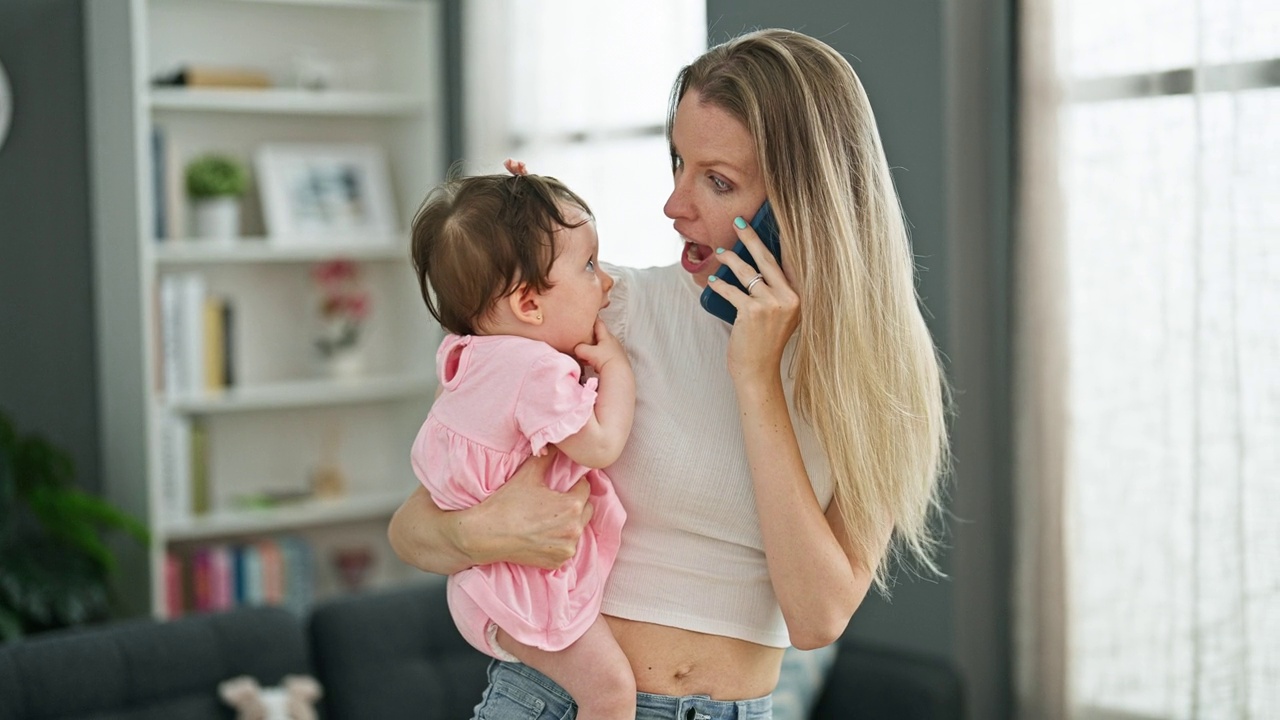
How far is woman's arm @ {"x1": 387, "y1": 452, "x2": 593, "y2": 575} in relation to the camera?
1.40 meters

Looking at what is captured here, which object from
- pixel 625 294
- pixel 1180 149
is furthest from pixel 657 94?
pixel 625 294

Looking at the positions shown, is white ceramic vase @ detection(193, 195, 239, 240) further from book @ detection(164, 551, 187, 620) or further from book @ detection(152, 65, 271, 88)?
book @ detection(164, 551, 187, 620)

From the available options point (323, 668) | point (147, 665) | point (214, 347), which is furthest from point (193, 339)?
point (147, 665)

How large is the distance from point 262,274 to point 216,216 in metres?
0.37

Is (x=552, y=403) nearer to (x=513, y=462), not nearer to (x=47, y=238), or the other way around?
(x=513, y=462)

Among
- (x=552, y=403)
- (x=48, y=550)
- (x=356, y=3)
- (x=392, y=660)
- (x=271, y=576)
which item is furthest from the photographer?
(x=356, y=3)

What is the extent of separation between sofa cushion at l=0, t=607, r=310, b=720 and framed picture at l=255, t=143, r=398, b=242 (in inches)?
66.6

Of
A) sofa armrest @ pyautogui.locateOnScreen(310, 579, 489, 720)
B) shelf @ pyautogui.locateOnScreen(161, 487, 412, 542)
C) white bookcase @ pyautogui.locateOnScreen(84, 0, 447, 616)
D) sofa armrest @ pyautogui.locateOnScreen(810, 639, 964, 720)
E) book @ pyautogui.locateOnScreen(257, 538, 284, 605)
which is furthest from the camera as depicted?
book @ pyautogui.locateOnScreen(257, 538, 284, 605)

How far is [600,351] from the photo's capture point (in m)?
1.46

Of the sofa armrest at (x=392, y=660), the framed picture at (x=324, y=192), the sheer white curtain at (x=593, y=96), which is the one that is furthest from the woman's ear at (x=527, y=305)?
the framed picture at (x=324, y=192)

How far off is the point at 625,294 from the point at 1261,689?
69.7 inches

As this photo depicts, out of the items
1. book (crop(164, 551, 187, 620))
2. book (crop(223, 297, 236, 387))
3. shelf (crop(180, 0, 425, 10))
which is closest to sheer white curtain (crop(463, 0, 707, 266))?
shelf (crop(180, 0, 425, 10))

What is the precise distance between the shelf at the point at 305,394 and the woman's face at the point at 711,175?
294 cm

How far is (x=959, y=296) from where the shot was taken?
9.82 feet
